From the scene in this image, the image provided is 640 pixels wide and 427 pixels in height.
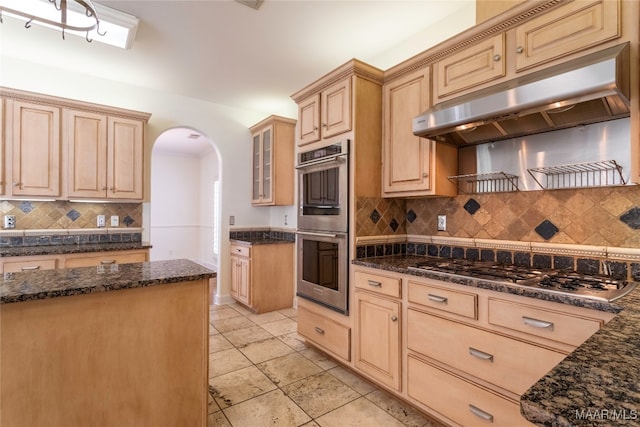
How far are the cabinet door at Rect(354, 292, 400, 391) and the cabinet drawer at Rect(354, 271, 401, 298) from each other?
52 millimetres

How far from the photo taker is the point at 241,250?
13.4 ft

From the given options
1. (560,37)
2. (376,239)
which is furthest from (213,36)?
(560,37)

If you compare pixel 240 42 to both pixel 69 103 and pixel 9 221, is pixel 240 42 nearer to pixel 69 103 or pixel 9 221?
pixel 69 103

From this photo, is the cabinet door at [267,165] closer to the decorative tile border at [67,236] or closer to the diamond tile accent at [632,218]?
the decorative tile border at [67,236]

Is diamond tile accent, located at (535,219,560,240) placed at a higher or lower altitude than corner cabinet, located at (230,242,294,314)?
higher

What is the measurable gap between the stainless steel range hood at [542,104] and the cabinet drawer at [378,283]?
100 cm

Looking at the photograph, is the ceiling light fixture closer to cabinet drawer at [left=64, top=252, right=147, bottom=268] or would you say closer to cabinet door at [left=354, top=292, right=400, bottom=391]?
cabinet drawer at [left=64, top=252, right=147, bottom=268]

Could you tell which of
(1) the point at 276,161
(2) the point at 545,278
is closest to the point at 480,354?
(2) the point at 545,278

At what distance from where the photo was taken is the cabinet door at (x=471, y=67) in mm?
1837

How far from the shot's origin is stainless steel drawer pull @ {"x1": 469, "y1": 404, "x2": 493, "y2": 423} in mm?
1554

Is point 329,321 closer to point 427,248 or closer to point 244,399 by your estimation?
point 244,399

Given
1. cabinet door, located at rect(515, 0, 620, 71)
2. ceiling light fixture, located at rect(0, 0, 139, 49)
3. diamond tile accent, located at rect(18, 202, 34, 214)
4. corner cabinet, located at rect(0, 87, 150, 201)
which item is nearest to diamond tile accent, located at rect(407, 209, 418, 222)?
cabinet door, located at rect(515, 0, 620, 71)

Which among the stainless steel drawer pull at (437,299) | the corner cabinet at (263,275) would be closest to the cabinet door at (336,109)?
the stainless steel drawer pull at (437,299)

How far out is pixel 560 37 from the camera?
5.24 feet
